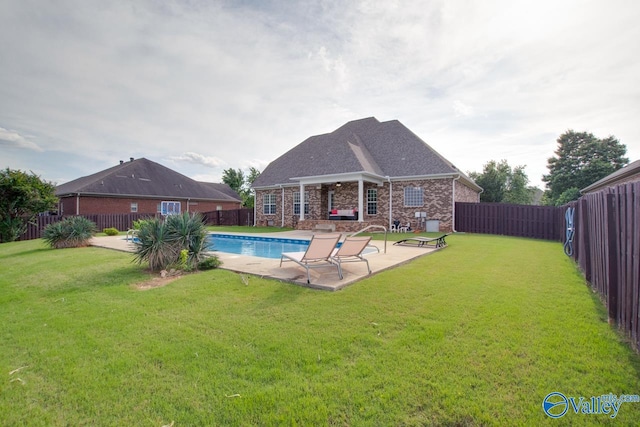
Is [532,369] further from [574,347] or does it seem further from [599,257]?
[599,257]

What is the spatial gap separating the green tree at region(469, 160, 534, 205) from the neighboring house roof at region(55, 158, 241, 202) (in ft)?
103

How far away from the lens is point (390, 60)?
11906mm

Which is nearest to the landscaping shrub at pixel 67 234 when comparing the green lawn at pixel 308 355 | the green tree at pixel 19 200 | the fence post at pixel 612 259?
the green tree at pixel 19 200

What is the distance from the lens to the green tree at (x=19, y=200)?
608 inches

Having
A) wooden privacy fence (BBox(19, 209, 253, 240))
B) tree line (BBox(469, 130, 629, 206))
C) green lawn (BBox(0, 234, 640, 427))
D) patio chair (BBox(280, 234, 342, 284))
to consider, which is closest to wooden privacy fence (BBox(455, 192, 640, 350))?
green lawn (BBox(0, 234, 640, 427))

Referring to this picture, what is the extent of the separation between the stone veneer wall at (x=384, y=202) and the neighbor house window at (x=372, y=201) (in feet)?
0.64

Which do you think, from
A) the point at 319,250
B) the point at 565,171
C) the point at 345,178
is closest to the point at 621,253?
the point at 319,250

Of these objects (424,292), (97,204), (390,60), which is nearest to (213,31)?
(390,60)

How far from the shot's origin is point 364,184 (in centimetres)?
2003

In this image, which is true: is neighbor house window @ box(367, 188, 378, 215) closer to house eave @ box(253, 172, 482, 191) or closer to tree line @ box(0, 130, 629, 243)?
house eave @ box(253, 172, 482, 191)

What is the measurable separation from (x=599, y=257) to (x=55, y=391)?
736 cm

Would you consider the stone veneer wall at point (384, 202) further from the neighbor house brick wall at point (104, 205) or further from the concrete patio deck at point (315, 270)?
the neighbor house brick wall at point (104, 205)

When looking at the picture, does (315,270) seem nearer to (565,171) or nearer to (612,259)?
(612,259)

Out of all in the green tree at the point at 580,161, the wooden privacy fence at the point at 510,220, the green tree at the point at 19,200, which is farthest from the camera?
the green tree at the point at 580,161
